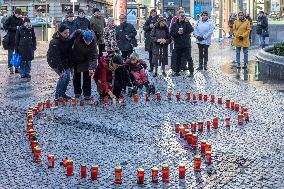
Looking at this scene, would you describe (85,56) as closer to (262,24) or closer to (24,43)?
(24,43)

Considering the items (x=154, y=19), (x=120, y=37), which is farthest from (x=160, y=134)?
(x=154, y=19)

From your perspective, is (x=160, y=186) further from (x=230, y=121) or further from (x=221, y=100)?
(x=221, y=100)

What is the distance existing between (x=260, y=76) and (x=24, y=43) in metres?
6.41

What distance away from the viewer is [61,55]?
13797 millimetres

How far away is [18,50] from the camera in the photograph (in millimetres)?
17641

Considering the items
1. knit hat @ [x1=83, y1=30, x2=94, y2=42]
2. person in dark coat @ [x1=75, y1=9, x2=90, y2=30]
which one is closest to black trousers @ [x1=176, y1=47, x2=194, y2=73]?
person in dark coat @ [x1=75, y1=9, x2=90, y2=30]

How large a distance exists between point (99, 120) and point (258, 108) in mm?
3172

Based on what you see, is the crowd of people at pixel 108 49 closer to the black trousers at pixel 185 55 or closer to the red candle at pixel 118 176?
the black trousers at pixel 185 55

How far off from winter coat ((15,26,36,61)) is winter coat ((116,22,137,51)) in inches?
91.4

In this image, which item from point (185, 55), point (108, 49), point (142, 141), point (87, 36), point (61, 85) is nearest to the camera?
point (142, 141)

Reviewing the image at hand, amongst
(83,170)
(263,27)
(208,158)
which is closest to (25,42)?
(208,158)

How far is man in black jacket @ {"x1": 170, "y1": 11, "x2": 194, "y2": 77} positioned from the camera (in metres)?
17.9

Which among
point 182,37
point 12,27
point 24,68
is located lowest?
point 24,68

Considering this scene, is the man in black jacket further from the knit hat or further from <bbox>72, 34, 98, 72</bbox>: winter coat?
the knit hat
